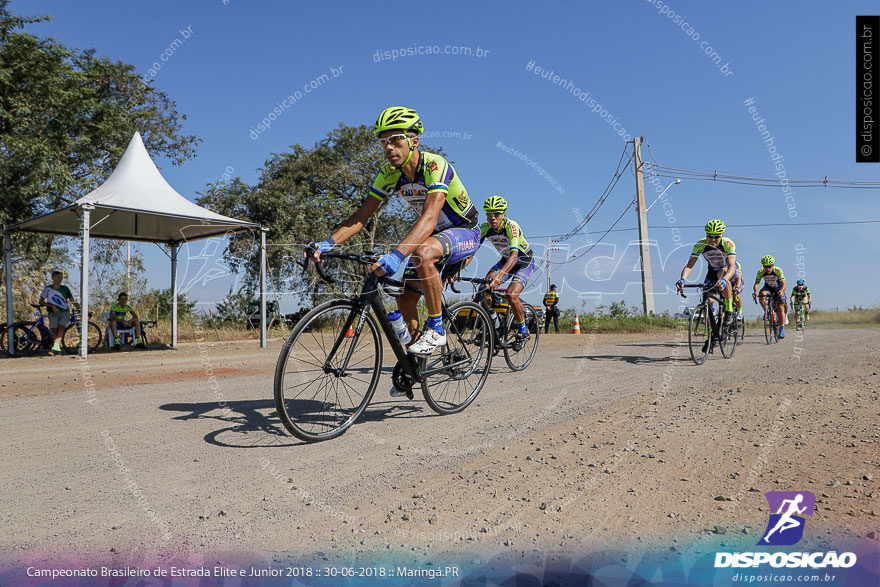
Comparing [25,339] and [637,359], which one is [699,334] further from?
[25,339]

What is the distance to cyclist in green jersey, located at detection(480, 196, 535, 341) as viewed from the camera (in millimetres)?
7520

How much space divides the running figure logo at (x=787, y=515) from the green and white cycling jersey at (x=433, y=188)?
2.85m

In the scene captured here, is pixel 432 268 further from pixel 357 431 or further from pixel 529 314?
pixel 529 314

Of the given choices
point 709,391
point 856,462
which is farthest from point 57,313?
point 856,462

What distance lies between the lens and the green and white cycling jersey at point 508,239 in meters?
7.52

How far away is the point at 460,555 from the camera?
6.95ft

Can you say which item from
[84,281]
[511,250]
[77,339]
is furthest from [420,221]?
[77,339]

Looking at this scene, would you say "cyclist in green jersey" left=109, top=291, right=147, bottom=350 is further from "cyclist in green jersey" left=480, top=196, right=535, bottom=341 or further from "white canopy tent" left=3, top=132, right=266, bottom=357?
"cyclist in green jersey" left=480, top=196, right=535, bottom=341

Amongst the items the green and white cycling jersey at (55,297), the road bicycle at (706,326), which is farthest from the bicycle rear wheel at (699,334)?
the green and white cycling jersey at (55,297)

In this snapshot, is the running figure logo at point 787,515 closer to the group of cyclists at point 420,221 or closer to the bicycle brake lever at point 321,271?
the group of cyclists at point 420,221

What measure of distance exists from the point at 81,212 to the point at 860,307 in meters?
38.5

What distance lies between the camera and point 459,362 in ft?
16.3

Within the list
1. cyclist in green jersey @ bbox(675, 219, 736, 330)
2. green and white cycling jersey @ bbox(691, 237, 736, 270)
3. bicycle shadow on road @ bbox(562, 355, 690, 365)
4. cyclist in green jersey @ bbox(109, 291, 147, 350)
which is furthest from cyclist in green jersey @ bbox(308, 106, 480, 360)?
cyclist in green jersey @ bbox(109, 291, 147, 350)

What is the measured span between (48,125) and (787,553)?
21464 millimetres
